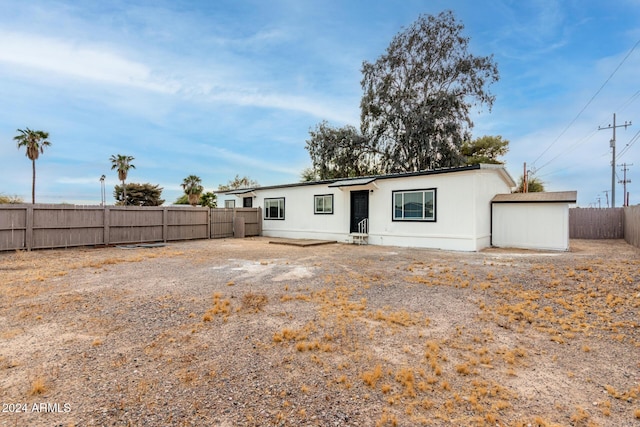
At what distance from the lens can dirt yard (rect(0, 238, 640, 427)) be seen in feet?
7.39

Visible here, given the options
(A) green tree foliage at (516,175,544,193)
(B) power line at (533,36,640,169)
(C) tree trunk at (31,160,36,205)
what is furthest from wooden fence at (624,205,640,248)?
(C) tree trunk at (31,160,36,205)

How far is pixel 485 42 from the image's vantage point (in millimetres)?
21703

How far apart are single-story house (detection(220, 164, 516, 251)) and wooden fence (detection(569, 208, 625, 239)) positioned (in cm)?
→ 504

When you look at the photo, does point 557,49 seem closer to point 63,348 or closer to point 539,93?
point 539,93

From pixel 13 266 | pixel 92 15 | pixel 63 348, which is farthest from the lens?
pixel 92 15

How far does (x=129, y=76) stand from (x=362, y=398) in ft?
45.9

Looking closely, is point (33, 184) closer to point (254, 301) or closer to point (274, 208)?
point (274, 208)

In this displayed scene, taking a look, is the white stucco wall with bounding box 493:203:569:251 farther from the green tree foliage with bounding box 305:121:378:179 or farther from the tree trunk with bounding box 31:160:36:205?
the tree trunk with bounding box 31:160:36:205

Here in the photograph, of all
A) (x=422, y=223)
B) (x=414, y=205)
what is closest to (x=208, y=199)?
(x=414, y=205)

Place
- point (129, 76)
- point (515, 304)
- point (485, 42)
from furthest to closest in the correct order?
point (485, 42) < point (129, 76) < point (515, 304)

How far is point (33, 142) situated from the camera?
24.7 m

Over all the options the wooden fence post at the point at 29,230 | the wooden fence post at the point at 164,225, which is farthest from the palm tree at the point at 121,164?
the wooden fence post at the point at 29,230

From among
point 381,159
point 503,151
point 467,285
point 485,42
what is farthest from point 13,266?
point 503,151

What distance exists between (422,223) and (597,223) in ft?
36.5
